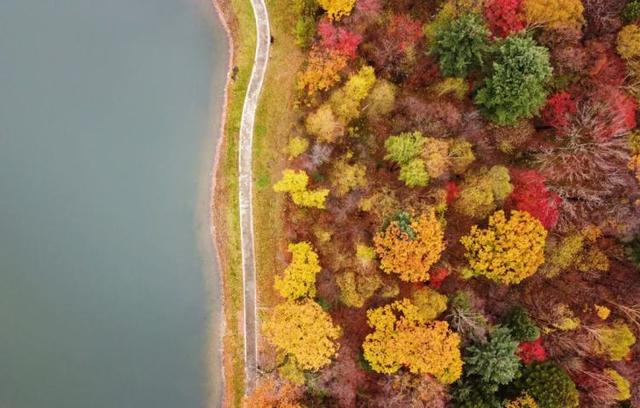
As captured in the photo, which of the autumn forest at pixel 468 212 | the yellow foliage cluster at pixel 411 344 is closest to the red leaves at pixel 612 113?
the autumn forest at pixel 468 212

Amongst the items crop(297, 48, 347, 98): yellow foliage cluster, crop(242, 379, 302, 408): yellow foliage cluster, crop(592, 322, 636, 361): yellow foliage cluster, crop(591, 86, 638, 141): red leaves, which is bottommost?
crop(242, 379, 302, 408): yellow foliage cluster

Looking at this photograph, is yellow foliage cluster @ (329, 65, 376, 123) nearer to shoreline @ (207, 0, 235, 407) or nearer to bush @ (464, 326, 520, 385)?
shoreline @ (207, 0, 235, 407)

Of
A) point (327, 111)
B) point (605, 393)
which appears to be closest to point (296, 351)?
point (327, 111)

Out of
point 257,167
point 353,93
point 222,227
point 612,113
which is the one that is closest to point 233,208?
point 222,227

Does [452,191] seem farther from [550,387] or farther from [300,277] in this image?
[550,387]

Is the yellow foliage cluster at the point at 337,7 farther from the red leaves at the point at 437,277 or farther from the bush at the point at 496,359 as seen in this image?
the bush at the point at 496,359

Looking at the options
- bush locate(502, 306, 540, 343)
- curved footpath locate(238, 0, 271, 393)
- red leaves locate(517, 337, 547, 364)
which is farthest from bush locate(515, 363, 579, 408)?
curved footpath locate(238, 0, 271, 393)

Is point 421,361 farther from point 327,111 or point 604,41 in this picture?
point 604,41
